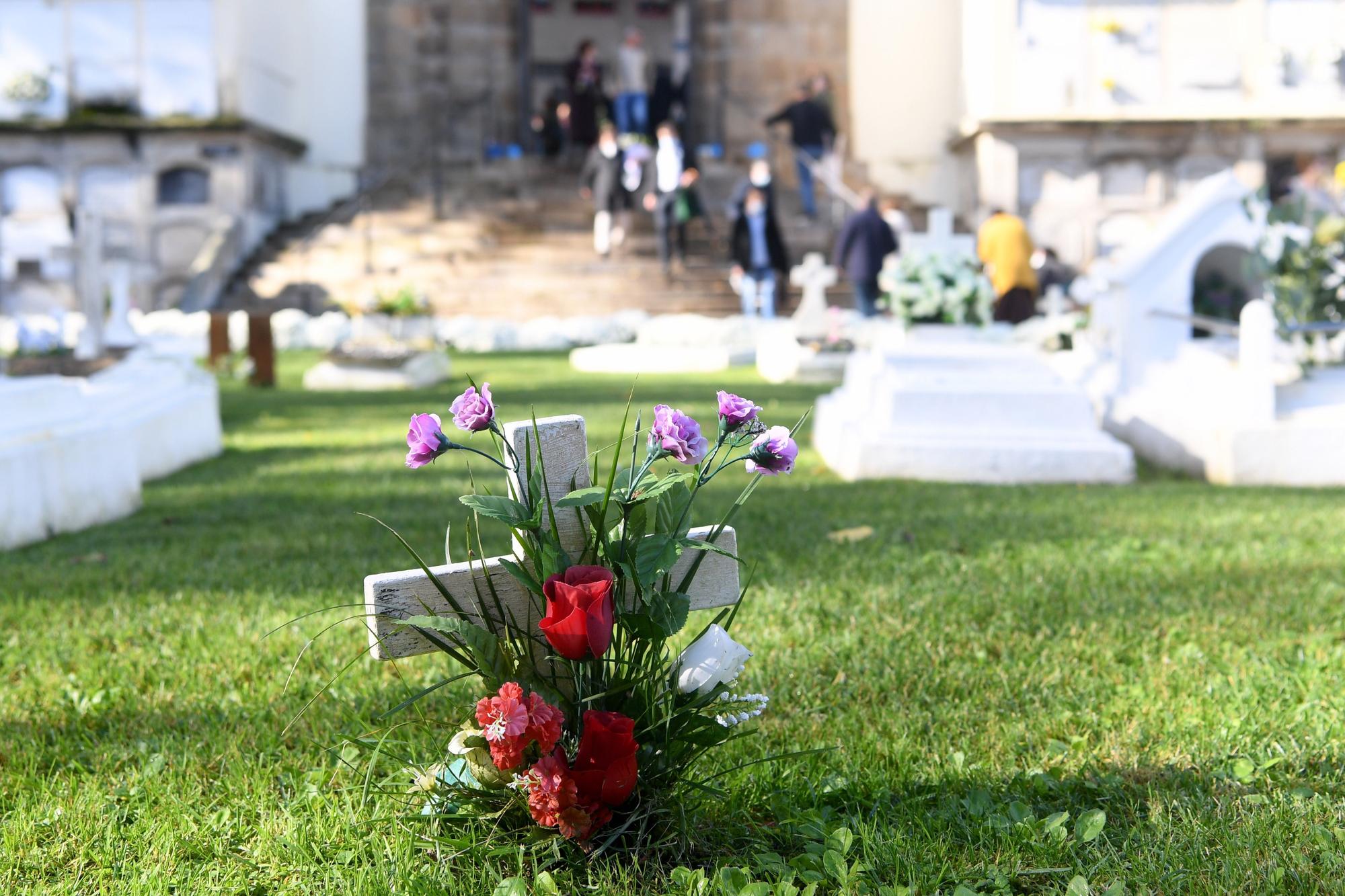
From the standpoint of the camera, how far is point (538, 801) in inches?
86.1

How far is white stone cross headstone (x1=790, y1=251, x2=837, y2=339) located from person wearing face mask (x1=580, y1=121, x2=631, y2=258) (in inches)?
173

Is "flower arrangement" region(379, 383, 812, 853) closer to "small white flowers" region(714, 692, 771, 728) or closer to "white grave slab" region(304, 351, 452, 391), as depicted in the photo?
"small white flowers" region(714, 692, 771, 728)

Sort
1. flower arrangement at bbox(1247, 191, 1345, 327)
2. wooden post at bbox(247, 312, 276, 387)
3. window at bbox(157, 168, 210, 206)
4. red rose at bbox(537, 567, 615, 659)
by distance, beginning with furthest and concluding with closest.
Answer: window at bbox(157, 168, 210, 206) < wooden post at bbox(247, 312, 276, 387) < flower arrangement at bbox(1247, 191, 1345, 327) < red rose at bbox(537, 567, 615, 659)

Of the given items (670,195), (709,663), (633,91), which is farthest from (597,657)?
(633,91)

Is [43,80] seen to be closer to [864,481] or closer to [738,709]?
[864,481]

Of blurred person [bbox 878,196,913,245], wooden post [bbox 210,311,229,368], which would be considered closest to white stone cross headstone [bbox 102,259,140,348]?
wooden post [bbox 210,311,229,368]

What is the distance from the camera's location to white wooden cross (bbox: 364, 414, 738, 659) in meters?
2.28

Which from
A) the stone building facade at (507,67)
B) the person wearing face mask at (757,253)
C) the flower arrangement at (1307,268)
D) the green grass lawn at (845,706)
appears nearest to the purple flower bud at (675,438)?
the green grass lawn at (845,706)

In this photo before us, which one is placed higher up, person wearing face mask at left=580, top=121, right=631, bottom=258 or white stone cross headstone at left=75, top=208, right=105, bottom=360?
person wearing face mask at left=580, top=121, right=631, bottom=258

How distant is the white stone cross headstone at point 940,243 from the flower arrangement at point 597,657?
8.04 m

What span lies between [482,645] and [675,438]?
0.46 meters

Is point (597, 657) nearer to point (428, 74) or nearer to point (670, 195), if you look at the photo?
point (670, 195)

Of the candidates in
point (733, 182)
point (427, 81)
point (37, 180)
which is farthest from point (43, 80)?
point (733, 182)

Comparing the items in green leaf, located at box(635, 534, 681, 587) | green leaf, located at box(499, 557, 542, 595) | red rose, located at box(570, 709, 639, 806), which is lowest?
red rose, located at box(570, 709, 639, 806)
